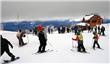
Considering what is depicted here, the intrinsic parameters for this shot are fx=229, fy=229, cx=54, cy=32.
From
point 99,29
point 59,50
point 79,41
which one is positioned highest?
point 99,29

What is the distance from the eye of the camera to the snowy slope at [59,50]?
9.75ft

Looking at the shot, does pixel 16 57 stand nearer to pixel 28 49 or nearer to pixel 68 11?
pixel 28 49

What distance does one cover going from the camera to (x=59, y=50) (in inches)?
123

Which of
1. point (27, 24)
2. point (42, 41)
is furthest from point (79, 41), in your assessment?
point (27, 24)

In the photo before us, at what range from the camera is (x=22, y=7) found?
333 centimetres

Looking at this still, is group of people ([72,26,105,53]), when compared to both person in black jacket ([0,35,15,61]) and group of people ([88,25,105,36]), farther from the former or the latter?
person in black jacket ([0,35,15,61])

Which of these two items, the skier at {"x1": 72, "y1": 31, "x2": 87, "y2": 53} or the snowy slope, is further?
the skier at {"x1": 72, "y1": 31, "x2": 87, "y2": 53}

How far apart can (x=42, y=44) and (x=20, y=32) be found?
38 cm

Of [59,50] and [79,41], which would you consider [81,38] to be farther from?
[59,50]

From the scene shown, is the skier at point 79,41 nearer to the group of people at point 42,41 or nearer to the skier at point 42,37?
the group of people at point 42,41

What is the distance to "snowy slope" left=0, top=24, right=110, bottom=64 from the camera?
9.75 feet

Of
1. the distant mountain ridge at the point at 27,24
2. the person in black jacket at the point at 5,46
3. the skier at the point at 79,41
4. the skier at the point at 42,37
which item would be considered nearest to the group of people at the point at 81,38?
the skier at the point at 79,41

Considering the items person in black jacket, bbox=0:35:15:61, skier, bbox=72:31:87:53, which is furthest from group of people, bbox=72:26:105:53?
person in black jacket, bbox=0:35:15:61

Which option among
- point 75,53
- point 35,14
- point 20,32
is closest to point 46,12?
point 35,14
